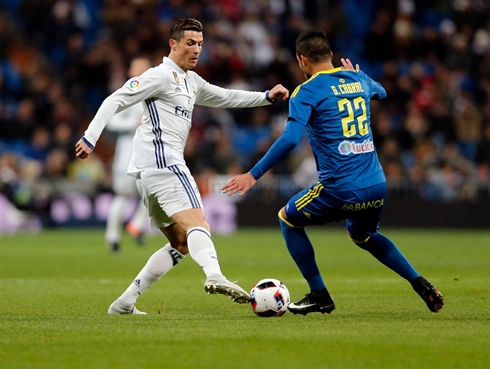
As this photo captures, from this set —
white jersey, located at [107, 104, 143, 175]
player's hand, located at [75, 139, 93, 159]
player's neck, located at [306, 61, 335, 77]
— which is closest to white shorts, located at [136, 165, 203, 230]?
player's hand, located at [75, 139, 93, 159]

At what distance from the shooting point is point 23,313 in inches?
231

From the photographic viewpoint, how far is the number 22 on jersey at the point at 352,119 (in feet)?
18.5

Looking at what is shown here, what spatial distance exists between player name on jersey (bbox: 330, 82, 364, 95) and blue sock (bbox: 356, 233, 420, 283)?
1.11m

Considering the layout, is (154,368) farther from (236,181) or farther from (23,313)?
(23,313)

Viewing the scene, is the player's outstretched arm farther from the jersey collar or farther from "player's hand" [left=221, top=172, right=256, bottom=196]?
"player's hand" [left=221, top=172, right=256, bottom=196]

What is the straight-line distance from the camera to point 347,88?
223 inches

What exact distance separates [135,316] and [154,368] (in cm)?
208

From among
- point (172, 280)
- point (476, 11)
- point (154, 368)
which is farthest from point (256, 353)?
point (476, 11)

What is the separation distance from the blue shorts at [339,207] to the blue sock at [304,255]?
0.27 feet

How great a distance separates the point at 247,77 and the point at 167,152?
46.8ft

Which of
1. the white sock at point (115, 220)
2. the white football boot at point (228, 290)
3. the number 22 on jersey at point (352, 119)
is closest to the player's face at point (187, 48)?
the number 22 on jersey at point (352, 119)

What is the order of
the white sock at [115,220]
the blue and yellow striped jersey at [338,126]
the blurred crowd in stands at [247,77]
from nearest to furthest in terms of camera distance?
the blue and yellow striped jersey at [338,126] < the white sock at [115,220] < the blurred crowd in stands at [247,77]

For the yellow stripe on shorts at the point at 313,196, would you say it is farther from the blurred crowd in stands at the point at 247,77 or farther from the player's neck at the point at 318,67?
the blurred crowd in stands at the point at 247,77

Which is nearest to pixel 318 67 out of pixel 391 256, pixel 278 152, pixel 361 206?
pixel 278 152
